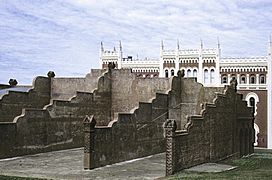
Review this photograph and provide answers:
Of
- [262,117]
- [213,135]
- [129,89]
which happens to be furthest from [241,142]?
[262,117]

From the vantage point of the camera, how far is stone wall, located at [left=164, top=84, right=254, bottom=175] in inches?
757

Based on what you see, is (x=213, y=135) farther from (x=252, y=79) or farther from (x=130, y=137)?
(x=252, y=79)

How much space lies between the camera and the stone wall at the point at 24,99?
2651cm

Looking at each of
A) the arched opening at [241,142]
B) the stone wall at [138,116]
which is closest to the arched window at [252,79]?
the arched opening at [241,142]

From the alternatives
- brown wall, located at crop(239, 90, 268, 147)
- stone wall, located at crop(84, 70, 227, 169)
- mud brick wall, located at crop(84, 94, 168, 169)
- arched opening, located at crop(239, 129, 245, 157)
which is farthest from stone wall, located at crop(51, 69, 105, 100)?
brown wall, located at crop(239, 90, 268, 147)

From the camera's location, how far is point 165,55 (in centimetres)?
7338

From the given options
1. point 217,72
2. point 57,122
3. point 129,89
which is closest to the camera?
point 57,122

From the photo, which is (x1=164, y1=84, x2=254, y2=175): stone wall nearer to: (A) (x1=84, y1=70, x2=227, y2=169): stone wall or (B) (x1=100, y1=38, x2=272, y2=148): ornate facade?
(A) (x1=84, y1=70, x2=227, y2=169): stone wall

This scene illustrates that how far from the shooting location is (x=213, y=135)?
24.4 metres

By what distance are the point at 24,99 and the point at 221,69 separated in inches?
1786

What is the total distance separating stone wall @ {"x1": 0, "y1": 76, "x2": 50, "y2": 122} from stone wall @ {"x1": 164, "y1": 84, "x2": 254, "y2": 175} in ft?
33.7

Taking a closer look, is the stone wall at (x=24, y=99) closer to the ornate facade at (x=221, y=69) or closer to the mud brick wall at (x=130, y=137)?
the mud brick wall at (x=130, y=137)

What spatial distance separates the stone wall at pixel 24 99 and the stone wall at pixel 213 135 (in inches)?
404

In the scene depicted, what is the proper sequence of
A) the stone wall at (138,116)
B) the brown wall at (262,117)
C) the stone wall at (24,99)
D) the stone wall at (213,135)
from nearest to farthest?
1. the stone wall at (213,135)
2. the stone wall at (138,116)
3. the stone wall at (24,99)
4. the brown wall at (262,117)
